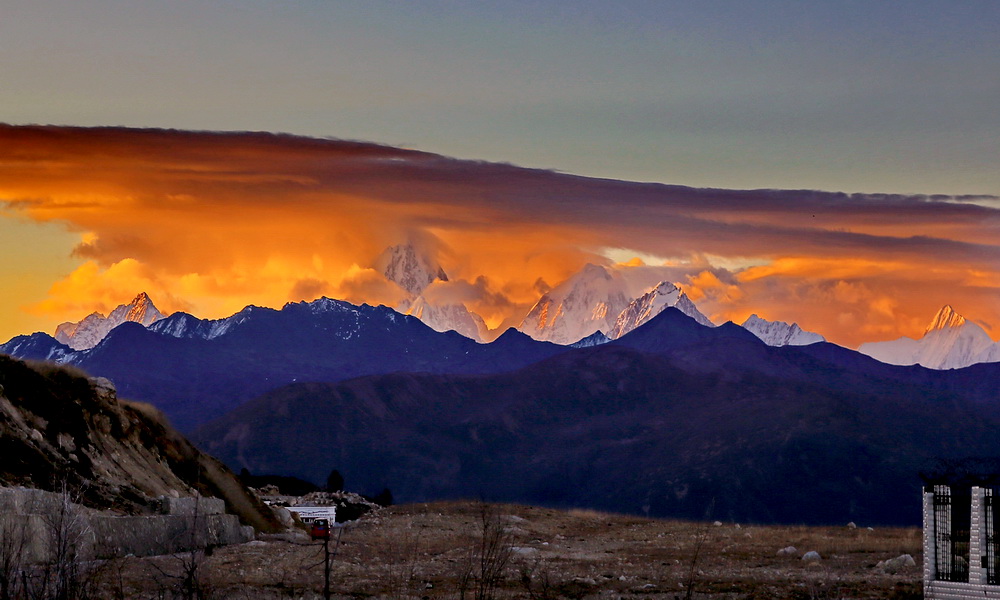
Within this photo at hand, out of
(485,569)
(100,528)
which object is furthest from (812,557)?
(100,528)

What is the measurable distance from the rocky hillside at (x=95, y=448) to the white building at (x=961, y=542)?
29.5 metres

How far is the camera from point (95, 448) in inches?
2323

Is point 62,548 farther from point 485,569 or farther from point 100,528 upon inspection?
point 100,528

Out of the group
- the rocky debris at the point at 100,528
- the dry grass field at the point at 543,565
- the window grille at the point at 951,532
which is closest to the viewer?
the window grille at the point at 951,532

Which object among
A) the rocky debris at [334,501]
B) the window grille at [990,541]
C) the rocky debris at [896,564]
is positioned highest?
the window grille at [990,541]

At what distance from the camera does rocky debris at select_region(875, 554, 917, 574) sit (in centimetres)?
4909

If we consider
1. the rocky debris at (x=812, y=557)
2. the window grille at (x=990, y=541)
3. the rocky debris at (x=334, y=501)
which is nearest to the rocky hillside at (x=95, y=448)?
the rocky debris at (x=334, y=501)

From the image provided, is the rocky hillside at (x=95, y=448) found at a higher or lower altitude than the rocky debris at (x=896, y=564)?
higher

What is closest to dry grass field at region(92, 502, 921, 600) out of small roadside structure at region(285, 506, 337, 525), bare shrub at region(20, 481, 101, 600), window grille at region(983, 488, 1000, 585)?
bare shrub at region(20, 481, 101, 600)

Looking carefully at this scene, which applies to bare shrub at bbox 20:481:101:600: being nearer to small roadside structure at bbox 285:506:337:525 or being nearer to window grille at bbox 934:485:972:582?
window grille at bbox 934:485:972:582

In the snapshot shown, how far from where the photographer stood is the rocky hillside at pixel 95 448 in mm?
52406

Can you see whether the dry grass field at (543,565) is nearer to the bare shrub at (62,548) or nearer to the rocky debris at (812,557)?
the rocky debris at (812,557)

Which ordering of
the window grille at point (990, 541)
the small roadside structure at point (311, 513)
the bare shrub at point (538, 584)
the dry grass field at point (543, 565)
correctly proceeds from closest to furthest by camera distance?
the window grille at point (990, 541) → the bare shrub at point (538, 584) → the dry grass field at point (543, 565) → the small roadside structure at point (311, 513)

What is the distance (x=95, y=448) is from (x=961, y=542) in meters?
37.7
